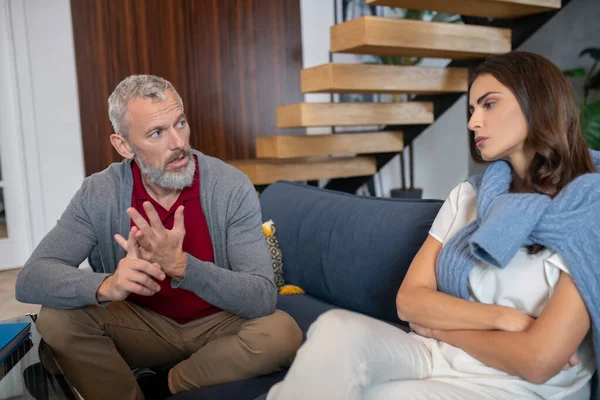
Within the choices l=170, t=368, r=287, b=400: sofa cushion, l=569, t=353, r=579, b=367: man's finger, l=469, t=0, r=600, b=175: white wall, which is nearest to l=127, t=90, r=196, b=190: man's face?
l=170, t=368, r=287, b=400: sofa cushion

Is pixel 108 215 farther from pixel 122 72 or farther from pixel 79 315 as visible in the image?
pixel 122 72

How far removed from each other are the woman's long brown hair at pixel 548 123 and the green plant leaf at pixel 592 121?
10.2 ft

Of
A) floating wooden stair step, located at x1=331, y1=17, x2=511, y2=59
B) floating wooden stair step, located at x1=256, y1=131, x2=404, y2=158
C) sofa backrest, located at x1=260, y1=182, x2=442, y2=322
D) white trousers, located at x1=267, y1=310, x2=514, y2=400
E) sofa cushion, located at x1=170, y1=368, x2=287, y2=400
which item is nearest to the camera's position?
white trousers, located at x1=267, y1=310, x2=514, y2=400

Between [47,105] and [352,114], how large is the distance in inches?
78.3

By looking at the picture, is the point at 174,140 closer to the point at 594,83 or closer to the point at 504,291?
the point at 504,291

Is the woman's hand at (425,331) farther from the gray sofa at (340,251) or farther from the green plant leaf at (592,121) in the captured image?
the green plant leaf at (592,121)

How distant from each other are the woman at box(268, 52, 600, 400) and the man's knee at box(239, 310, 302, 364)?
14.0 inches

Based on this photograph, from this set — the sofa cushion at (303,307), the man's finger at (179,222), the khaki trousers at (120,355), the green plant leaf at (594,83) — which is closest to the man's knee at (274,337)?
the khaki trousers at (120,355)

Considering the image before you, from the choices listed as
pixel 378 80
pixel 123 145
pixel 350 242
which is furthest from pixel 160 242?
pixel 378 80

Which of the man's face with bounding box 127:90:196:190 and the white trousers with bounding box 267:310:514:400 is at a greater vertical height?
the man's face with bounding box 127:90:196:190

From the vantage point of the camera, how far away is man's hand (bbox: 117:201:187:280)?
52.1 inches

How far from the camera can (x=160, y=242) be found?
4.38ft

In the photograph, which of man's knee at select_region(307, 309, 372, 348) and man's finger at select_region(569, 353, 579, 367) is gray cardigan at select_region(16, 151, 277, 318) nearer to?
man's knee at select_region(307, 309, 372, 348)

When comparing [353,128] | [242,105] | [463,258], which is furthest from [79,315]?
[353,128]
